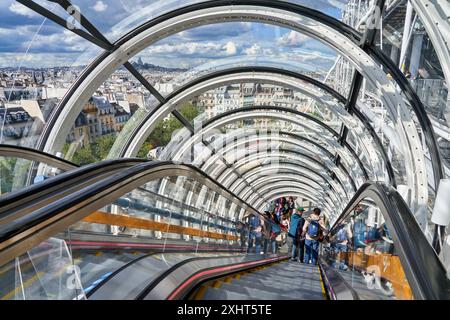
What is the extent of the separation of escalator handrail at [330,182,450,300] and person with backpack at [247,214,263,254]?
9.21m

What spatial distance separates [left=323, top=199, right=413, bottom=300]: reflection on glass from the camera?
7.26ft

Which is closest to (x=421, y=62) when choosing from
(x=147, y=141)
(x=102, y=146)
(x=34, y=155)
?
(x=34, y=155)

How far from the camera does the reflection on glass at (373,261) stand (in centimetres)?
221

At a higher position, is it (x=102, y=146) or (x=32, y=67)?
(x=32, y=67)

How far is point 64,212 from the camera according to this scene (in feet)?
7.06

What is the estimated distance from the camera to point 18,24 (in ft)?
23.4

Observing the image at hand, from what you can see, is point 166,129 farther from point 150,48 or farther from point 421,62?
point 421,62

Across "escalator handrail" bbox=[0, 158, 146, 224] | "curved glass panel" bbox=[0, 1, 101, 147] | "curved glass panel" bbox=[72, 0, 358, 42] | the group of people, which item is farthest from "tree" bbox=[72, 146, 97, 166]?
"escalator handrail" bbox=[0, 158, 146, 224]

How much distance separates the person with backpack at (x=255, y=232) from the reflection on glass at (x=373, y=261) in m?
6.45

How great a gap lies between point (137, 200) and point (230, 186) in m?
20.6

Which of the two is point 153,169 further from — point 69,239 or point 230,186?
point 230,186

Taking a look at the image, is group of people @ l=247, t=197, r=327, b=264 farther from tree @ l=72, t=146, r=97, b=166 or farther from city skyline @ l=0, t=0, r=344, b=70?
tree @ l=72, t=146, r=97, b=166

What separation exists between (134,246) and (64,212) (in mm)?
1697
